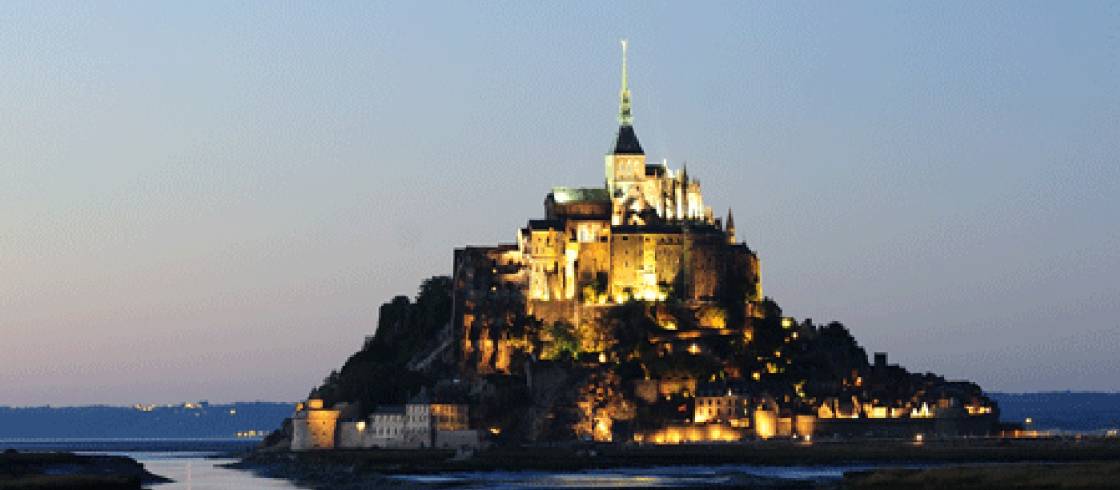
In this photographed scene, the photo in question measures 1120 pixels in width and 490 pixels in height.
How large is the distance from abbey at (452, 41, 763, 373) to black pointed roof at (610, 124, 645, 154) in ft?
24.5

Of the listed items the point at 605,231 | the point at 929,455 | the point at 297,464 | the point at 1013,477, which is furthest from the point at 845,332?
the point at 1013,477

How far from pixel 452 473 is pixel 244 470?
23.9 metres

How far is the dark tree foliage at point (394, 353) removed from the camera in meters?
166

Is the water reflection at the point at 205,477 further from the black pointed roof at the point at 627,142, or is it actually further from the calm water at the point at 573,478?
the black pointed roof at the point at 627,142

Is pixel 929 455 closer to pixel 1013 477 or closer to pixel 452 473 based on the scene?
pixel 452 473

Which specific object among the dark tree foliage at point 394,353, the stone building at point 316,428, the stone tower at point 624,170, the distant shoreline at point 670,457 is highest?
the stone tower at point 624,170

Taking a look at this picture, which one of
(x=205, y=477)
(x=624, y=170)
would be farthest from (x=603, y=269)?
(x=205, y=477)

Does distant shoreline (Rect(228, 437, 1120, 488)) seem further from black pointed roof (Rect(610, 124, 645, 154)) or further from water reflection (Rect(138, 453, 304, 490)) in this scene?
black pointed roof (Rect(610, 124, 645, 154))

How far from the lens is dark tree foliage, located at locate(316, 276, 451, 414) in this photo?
543 feet

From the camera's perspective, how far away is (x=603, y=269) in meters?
176

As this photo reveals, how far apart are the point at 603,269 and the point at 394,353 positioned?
73.4 feet

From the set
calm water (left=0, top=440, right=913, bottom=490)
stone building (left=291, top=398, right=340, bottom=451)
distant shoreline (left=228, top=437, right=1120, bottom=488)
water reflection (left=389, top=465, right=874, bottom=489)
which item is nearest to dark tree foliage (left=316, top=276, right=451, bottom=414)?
stone building (left=291, top=398, right=340, bottom=451)

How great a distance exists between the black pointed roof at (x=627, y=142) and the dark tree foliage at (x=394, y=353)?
810 inches

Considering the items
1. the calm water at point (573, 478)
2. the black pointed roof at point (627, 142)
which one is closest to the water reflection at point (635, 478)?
the calm water at point (573, 478)
